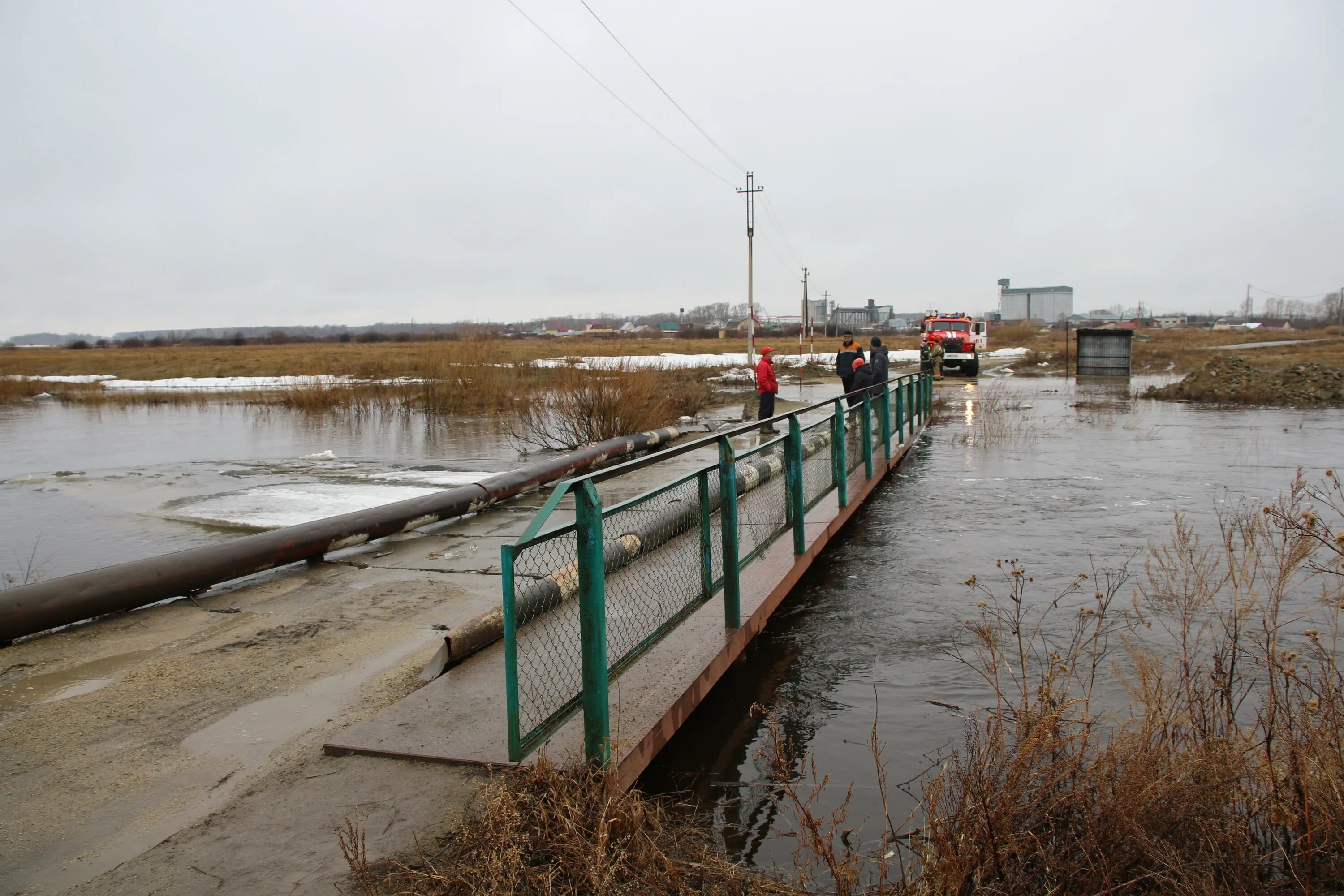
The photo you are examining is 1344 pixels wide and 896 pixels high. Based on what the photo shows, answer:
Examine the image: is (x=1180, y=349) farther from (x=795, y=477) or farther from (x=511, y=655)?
(x=511, y=655)

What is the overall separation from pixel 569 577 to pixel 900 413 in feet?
40.3

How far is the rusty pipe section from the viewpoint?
598 centimetres

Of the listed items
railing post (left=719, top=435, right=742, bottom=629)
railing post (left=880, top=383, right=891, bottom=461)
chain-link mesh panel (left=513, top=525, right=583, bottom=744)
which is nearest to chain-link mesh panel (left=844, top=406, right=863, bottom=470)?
Result: railing post (left=880, top=383, right=891, bottom=461)

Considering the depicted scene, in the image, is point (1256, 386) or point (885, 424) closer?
point (885, 424)

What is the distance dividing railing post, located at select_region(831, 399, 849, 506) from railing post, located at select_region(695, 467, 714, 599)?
408 cm

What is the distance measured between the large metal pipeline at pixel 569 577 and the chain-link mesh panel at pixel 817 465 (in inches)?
65.1

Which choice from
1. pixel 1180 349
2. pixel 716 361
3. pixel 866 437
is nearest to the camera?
pixel 866 437

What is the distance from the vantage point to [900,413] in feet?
51.8

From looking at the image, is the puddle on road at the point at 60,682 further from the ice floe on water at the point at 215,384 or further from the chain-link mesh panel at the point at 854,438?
the ice floe on water at the point at 215,384

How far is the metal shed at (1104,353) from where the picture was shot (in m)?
39.0

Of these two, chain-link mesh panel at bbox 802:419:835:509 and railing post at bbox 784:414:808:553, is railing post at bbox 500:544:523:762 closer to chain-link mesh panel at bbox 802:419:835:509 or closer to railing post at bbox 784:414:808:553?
railing post at bbox 784:414:808:553

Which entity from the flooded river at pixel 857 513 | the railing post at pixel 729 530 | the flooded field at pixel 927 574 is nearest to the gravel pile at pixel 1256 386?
the flooded river at pixel 857 513

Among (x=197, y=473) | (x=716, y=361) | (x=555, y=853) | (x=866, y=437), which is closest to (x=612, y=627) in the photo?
(x=555, y=853)

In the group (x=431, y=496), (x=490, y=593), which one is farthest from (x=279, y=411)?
(x=490, y=593)
